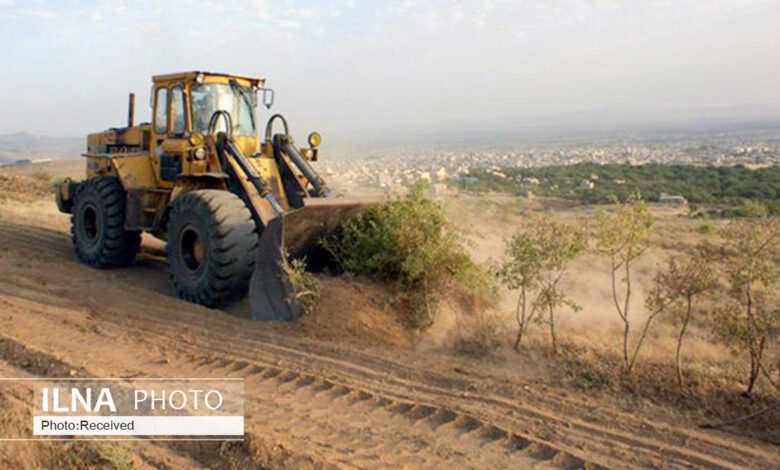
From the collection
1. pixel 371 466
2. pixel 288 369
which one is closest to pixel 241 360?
pixel 288 369

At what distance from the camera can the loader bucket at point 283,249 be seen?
7.48 metres

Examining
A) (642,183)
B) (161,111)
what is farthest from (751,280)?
(642,183)

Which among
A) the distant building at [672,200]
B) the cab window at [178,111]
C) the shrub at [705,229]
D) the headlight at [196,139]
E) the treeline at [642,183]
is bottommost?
the shrub at [705,229]

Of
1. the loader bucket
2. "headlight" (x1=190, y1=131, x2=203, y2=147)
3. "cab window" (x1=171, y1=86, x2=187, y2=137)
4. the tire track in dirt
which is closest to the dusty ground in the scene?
the tire track in dirt

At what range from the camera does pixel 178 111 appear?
9.60 meters

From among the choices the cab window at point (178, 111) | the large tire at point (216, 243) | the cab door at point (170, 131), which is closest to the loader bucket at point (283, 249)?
the large tire at point (216, 243)

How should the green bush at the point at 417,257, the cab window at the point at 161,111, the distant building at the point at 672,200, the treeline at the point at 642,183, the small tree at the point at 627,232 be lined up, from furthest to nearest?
the treeline at the point at 642,183
the distant building at the point at 672,200
the cab window at the point at 161,111
the green bush at the point at 417,257
the small tree at the point at 627,232

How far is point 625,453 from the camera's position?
474 cm

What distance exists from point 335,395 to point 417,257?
2211 millimetres

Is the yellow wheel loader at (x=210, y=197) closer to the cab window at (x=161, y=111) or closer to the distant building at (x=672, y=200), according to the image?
the cab window at (x=161, y=111)

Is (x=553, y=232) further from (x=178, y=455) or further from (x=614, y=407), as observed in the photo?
(x=178, y=455)

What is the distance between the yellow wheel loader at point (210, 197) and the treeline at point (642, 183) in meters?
14.1

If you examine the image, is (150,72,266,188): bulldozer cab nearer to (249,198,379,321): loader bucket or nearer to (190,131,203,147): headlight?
(190,131,203,147): headlight

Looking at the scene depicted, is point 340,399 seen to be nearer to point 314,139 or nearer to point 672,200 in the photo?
point 314,139
